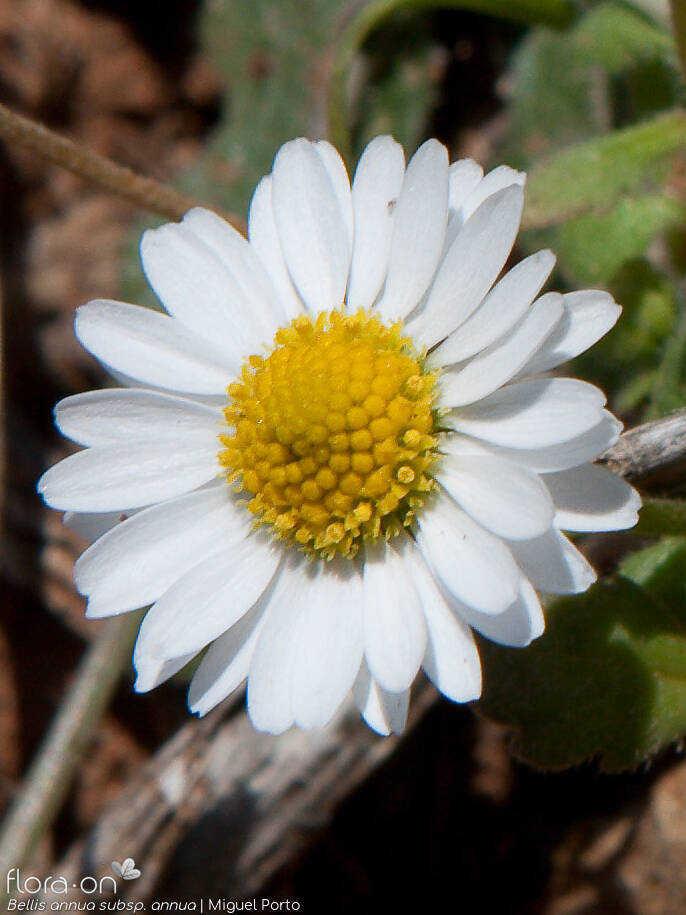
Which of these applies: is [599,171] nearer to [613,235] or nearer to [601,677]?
[613,235]

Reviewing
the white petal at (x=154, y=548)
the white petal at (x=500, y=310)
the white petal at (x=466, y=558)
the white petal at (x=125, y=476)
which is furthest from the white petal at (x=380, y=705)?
the white petal at (x=500, y=310)

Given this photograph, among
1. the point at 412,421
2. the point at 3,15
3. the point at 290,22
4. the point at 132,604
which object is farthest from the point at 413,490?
the point at 3,15

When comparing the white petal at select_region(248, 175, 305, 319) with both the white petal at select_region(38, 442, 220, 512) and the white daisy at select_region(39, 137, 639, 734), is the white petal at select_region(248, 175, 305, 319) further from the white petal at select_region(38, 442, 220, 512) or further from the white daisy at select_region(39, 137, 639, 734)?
the white petal at select_region(38, 442, 220, 512)

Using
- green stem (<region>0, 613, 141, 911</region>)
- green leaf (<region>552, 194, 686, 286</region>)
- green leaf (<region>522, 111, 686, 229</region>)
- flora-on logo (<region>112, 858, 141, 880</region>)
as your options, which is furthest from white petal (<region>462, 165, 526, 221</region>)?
flora-on logo (<region>112, 858, 141, 880</region>)

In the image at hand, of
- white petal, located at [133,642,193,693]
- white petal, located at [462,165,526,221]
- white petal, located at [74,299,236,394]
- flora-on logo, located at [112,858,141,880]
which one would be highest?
white petal, located at [74,299,236,394]

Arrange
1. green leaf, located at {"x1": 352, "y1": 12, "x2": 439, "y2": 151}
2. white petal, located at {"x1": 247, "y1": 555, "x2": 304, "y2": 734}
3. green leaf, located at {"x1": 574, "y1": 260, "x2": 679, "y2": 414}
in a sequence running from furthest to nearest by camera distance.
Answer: green leaf, located at {"x1": 352, "y1": 12, "x2": 439, "y2": 151}
green leaf, located at {"x1": 574, "y1": 260, "x2": 679, "y2": 414}
white petal, located at {"x1": 247, "y1": 555, "x2": 304, "y2": 734}

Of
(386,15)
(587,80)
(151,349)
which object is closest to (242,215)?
(386,15)
